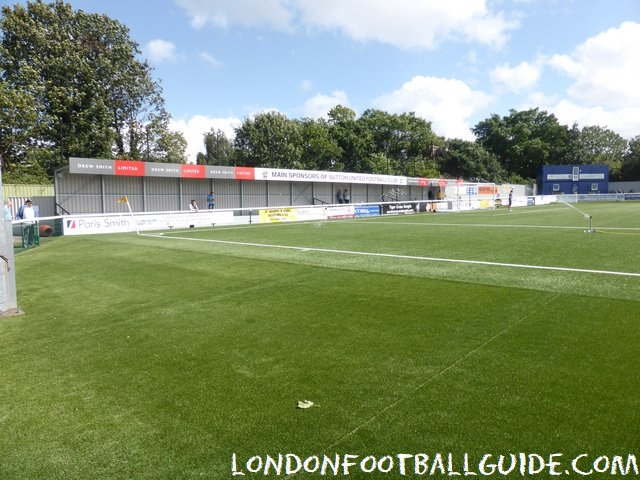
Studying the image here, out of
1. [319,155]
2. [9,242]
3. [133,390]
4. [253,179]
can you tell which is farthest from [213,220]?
[319,155]

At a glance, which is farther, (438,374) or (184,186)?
(184,186)

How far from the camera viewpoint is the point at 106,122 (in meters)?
40.1

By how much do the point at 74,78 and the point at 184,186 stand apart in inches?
597

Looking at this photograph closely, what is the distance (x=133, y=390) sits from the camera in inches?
159

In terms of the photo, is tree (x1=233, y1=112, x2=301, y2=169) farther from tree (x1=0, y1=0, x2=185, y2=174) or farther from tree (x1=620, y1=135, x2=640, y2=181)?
tree (x1=620, y1=135, x2=640, y2=181)

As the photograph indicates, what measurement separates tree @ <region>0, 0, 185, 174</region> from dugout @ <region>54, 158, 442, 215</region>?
10070mm

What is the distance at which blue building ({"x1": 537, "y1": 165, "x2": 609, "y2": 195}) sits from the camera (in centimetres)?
7000

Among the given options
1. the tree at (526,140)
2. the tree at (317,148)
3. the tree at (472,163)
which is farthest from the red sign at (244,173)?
the tree at (526,140)

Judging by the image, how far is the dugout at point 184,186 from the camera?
27797mm

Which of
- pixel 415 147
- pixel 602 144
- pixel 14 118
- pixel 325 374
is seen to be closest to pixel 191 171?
pixel 14 118

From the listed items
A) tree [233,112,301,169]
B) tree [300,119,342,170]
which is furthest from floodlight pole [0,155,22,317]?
tree [300,119,342,170]

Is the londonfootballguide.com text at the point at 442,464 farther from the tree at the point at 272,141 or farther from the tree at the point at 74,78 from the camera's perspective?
the tree at the point at 272,141

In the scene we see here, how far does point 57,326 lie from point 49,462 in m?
3.80

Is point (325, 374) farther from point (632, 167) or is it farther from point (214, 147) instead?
point (632, 167)
